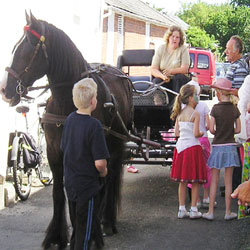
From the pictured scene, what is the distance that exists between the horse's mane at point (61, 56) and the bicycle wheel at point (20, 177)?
8.72 feet

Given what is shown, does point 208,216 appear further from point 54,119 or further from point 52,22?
point 52,22

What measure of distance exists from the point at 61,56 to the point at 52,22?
19.8 feet

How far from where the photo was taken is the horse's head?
4852mm

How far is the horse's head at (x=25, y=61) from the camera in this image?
15.9 feet

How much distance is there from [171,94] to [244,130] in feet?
4.96

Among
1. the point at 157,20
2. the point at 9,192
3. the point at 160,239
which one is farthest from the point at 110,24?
the point at 160,239

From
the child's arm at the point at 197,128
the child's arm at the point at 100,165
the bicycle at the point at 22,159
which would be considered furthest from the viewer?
the bicycle at the point at 22,159

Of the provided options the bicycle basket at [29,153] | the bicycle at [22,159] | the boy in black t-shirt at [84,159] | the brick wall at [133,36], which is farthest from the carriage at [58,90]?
the brick wall at [133,36]

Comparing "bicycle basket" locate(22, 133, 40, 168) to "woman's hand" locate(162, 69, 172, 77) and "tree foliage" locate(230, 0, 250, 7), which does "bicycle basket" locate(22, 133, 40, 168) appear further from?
"tree foliage" locate(230, 0, 250, 7)

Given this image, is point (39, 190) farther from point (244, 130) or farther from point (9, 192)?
point (244, 130)

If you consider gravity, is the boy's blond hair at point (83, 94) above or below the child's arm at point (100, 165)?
above

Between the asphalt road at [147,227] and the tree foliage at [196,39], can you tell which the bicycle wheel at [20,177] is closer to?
the asphalt road at [147,227]

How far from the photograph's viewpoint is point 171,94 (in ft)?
25.0

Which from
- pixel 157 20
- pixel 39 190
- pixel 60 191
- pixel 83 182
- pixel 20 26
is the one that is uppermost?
pixel 157 20
